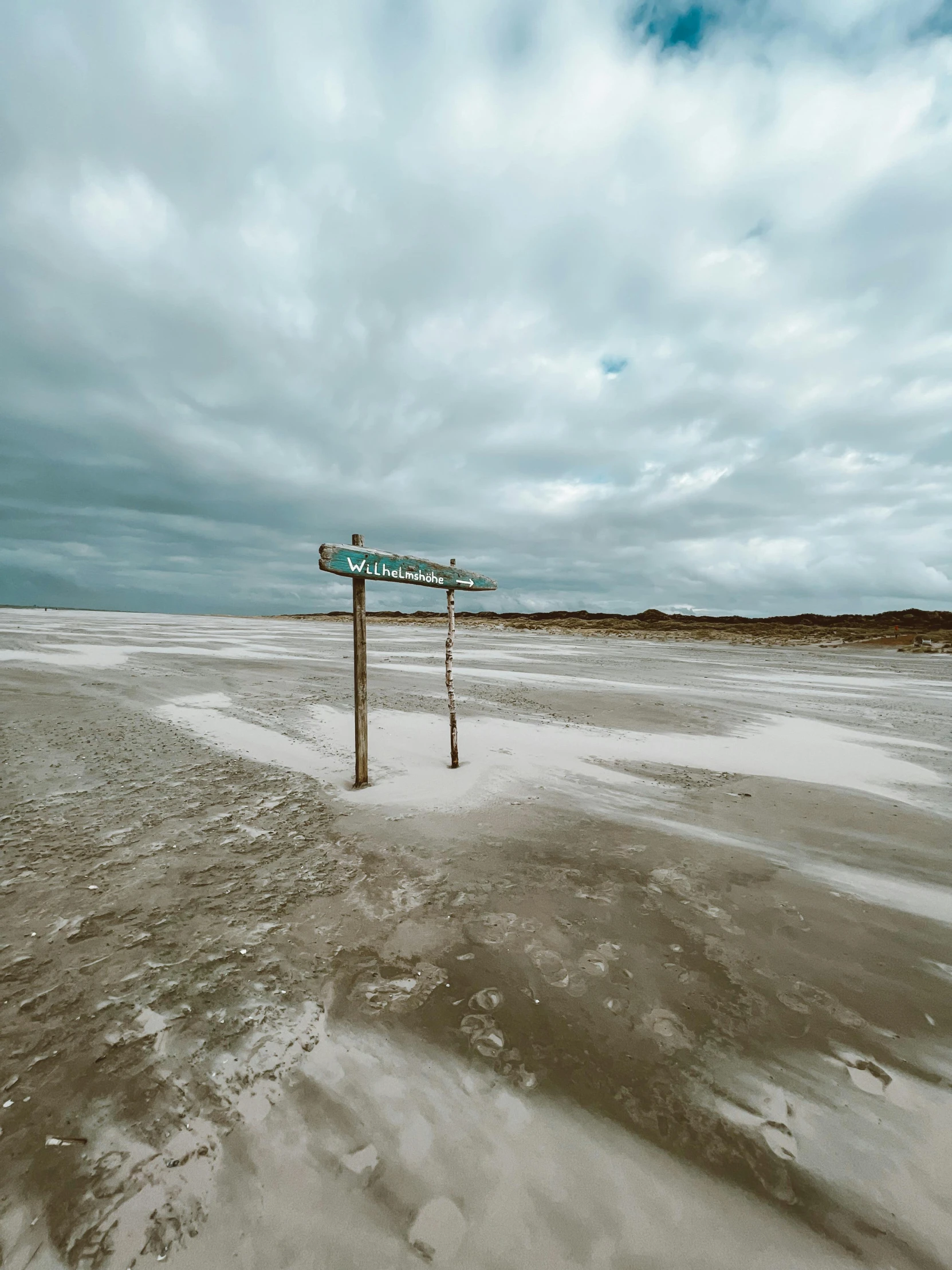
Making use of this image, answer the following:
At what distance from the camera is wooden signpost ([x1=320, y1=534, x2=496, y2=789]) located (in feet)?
19.6

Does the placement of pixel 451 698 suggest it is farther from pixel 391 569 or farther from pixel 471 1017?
pixel 471 1017

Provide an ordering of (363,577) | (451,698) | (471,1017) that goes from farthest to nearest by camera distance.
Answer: (451,698) < (363,577) < (471,1017)

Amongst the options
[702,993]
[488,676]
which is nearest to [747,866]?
[702,993]

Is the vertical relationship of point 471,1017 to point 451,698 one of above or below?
below

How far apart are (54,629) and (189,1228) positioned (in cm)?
4099

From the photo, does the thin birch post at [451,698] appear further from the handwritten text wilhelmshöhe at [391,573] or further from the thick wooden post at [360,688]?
the thick wooden post at [360,688]

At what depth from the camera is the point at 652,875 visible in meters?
4.57

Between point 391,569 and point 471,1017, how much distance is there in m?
4.86

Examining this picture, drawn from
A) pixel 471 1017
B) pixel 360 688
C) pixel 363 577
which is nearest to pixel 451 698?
pixel 360 688

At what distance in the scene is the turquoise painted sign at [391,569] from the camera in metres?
5.89

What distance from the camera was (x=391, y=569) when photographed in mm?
6668

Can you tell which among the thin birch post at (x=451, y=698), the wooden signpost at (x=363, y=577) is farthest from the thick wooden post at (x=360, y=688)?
the thin birch post at (x=451, y=698)

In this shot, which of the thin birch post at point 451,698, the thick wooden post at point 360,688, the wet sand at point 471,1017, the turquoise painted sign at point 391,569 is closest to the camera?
the wet sand at point 471,1017

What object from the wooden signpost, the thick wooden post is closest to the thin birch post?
the wooden signpost
